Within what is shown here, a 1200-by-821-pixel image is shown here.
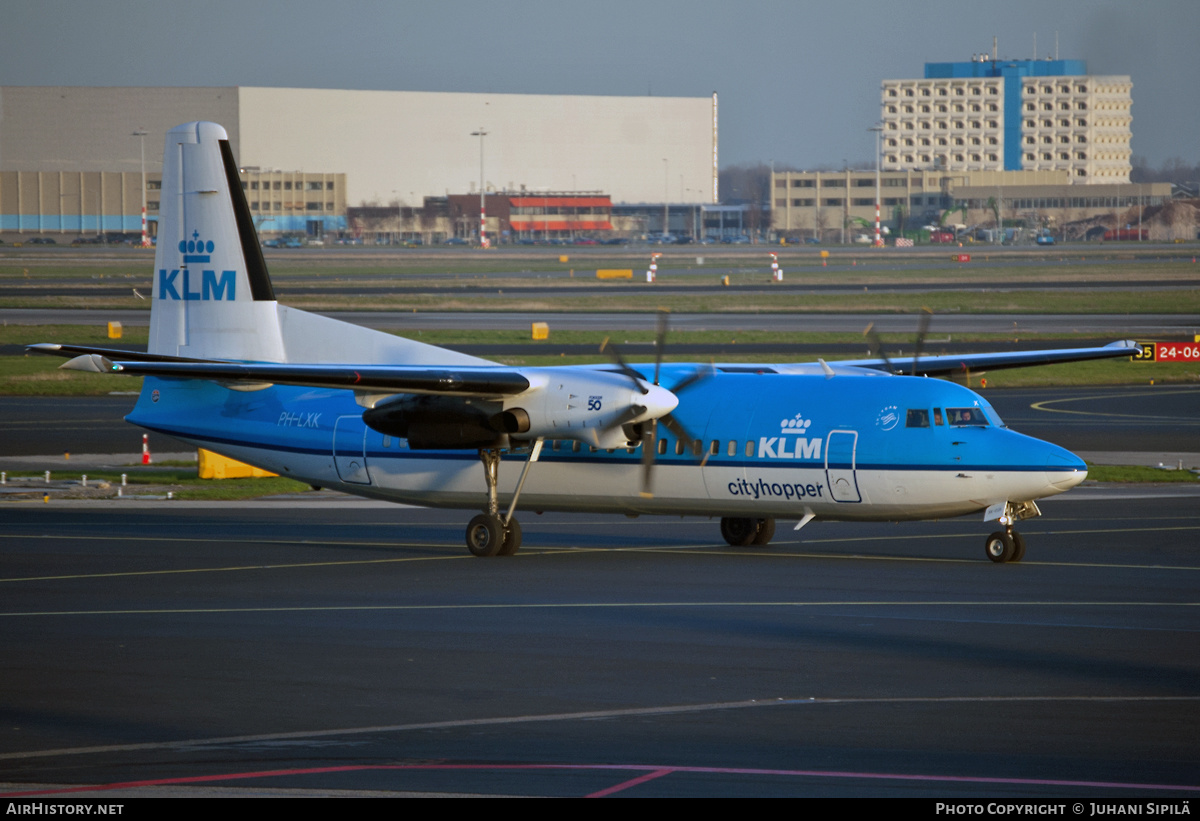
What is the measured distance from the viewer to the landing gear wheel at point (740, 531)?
2548 cm

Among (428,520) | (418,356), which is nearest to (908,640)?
(418,356)

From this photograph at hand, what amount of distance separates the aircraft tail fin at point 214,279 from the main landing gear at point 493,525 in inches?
123

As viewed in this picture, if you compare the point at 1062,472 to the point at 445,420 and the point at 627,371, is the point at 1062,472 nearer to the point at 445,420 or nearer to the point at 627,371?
the point at 627,371

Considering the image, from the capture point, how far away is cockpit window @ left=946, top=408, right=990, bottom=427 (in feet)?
73.7

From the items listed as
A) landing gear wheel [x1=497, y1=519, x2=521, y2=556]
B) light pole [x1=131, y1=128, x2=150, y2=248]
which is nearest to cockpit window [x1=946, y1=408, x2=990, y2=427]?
landing gear wheel [x1=497, y1=519, x2=521, y2=556]

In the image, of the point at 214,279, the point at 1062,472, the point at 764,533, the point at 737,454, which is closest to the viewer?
the point at 1062,472

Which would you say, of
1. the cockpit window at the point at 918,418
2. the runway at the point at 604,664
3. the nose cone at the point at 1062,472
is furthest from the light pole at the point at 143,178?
the nose cone at the point at 1062,472

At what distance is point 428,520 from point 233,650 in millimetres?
13614

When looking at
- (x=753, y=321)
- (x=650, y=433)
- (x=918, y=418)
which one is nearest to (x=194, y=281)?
(x=650, y=433)

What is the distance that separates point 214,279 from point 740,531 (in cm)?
1093

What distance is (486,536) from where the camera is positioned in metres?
24.4

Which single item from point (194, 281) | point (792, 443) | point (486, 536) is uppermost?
point (194, 281)

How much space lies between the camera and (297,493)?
110ft
